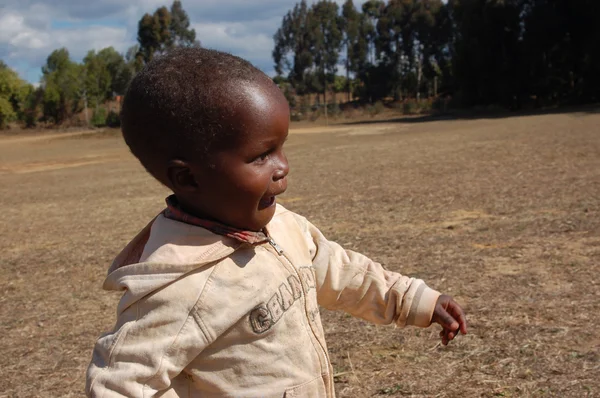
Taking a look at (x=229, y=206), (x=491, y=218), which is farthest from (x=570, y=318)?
(x=491, y=218)

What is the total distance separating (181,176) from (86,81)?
2529 inches

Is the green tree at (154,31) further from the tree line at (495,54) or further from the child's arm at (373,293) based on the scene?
the child's arm at (373,293)

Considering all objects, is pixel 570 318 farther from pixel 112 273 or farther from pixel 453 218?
pixel 453 218

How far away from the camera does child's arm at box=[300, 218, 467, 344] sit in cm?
210

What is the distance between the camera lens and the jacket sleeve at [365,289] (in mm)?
2098

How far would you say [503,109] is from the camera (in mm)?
37219

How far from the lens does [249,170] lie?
1669 millimetres

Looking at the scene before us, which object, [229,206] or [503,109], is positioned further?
[503,109]

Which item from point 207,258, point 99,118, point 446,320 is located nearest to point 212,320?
point 207,258

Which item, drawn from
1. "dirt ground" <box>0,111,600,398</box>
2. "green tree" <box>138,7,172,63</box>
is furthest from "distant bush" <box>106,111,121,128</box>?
"dirt ground" <box>0,111,600,398</box>

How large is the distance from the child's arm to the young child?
0.26 meters

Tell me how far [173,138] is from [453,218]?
18.0 feet

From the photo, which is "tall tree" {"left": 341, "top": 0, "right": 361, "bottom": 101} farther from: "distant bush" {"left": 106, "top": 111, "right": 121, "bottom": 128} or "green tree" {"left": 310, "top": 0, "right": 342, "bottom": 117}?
"distant bush" {"left": 106, "top": 111, "right": 121, "bottom": 128}

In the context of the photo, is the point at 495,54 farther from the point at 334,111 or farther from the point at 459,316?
the point at 459,316
